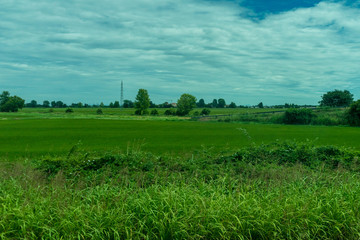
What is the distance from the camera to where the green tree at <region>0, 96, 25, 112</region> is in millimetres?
122812

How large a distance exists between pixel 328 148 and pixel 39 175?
35.5 ft

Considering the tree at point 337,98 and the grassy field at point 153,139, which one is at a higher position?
the tree at point 337,98

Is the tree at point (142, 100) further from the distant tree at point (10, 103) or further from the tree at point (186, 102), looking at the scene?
the distant tree at point (10, 103)

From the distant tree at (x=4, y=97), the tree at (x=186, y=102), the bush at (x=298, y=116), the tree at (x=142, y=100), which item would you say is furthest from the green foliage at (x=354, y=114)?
the distant tree at (x=4, y=97)

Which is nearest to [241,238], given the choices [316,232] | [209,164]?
→ [316,232]

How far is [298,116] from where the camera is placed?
50.1 metres

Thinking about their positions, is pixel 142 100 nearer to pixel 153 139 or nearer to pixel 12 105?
pixel 12 105

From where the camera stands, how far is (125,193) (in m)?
6.47

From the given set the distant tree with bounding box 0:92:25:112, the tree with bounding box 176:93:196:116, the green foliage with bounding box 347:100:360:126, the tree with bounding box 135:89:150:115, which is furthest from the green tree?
the green foliage with bounding box 347:100:360:126

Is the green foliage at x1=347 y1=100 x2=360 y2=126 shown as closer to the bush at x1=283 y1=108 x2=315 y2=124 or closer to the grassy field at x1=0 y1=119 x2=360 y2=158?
the bush at x1=283 y1=108 x2=315 y2=124

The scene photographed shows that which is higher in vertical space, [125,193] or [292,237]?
[125,193]

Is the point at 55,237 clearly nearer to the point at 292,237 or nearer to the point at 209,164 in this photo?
the point at 292,237

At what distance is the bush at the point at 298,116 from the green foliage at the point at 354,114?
527cm

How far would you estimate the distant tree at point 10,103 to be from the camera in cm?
12325
